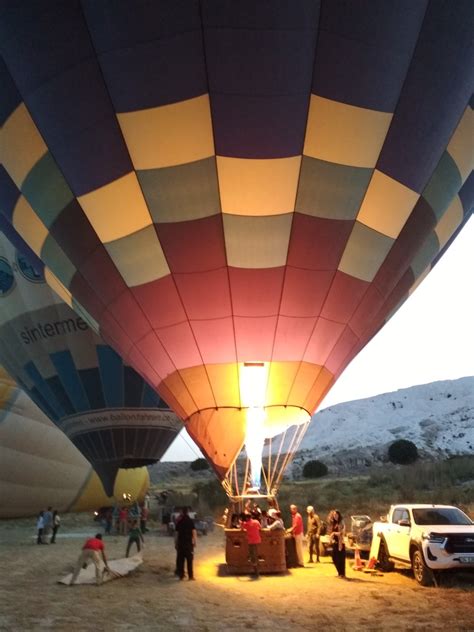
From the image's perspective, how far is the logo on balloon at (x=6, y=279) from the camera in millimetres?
17062

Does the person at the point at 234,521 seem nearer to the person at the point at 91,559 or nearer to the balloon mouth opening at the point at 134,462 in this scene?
the person at the point at 91,559

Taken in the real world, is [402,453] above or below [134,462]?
above

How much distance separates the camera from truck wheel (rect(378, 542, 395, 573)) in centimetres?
859

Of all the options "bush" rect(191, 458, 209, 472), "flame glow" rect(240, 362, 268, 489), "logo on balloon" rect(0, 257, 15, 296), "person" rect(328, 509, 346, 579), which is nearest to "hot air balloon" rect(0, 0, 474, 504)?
"flame glow" rect(240, 362, 268, 489)

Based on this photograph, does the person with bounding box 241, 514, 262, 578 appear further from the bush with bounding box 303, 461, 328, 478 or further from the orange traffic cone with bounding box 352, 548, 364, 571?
the bush with bounding box 303, 461, 328, 478

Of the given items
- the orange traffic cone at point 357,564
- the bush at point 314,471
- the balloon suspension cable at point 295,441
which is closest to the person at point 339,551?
the orange traffic cone at point 357,564

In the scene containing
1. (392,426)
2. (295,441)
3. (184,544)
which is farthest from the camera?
(392,426)

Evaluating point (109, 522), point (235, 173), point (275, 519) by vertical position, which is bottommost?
point (275, 519)

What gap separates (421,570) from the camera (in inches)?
289

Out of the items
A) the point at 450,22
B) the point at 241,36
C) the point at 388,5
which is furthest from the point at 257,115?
the point at 450,22

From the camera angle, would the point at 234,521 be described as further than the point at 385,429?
No

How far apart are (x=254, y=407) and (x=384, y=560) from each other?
277 centimetres

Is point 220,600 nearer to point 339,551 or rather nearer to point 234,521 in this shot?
point 339,551

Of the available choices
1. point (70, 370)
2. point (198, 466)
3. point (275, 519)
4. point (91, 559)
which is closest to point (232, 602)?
point (275, 519)
